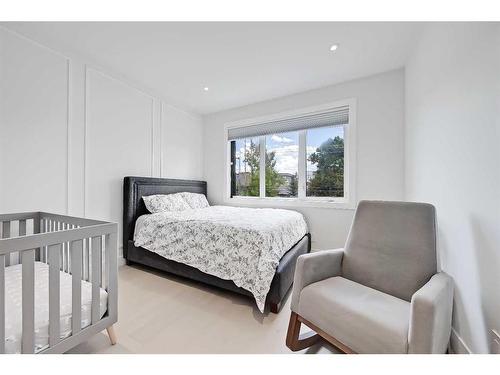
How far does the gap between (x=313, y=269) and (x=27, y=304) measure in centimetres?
151

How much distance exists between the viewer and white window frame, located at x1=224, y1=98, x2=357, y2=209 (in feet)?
9.48

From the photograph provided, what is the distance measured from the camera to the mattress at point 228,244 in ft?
5.98

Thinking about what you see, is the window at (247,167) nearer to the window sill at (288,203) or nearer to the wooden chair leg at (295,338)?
the window sill at (288,203)

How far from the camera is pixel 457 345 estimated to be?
4.35ft

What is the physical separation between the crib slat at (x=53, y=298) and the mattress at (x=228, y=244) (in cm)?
113

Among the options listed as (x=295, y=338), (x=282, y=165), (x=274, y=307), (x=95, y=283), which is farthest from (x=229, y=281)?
(x=282, y=165)

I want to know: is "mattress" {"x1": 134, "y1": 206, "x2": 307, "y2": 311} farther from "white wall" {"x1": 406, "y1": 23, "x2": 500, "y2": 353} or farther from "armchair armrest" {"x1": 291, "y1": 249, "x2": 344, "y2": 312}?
"white wall" {"x1": 406, "y1": 23, "x2": 500, "y2": 353}

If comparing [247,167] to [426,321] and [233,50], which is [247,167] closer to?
[233,50]

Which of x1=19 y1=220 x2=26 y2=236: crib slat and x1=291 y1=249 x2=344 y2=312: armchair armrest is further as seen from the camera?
x1=19 y1=220 x2=26 y2=236: crib slat

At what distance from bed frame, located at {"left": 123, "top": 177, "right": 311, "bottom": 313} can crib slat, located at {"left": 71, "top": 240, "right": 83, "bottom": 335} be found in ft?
3.54

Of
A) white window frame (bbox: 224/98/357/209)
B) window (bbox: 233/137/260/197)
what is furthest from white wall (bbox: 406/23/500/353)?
window (bbox: 233/137/260/197)

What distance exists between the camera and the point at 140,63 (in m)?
2.46

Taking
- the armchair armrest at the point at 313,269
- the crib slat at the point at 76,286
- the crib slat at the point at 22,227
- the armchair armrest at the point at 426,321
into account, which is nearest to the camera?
the armchair armrest at the point at 426,321

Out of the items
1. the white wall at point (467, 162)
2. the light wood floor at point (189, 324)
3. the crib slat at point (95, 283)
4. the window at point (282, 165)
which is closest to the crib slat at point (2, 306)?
the crib slat at point (95, 283)
